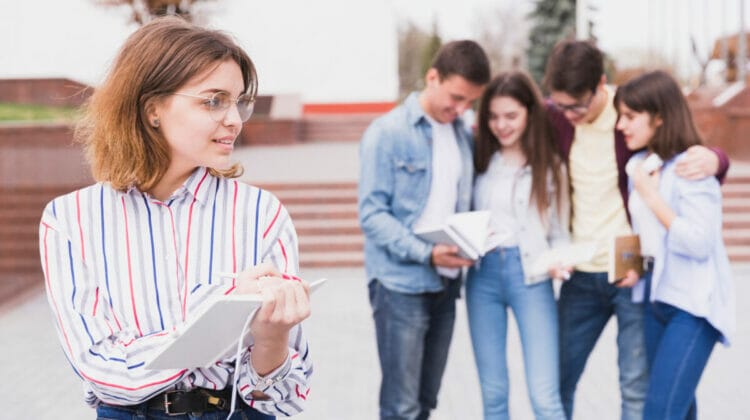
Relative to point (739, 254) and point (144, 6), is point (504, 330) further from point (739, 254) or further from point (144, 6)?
point (144, 6)

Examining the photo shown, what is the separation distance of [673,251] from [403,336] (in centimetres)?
111

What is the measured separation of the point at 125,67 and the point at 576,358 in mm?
2511

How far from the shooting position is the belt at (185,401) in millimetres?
1560

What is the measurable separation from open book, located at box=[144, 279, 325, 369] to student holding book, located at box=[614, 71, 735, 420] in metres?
1.98

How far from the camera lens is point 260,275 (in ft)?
4.68

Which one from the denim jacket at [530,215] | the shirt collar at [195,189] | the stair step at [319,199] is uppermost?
the shirt collar at [195,189]

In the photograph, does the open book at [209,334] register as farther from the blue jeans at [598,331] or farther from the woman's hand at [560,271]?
the blue jeans at [598,331]

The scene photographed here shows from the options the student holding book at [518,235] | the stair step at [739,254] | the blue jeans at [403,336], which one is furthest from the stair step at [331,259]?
the student holding book at [518,235]

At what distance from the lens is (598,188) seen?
10.7 feet

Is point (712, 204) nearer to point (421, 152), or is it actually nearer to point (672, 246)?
point (672, 246)

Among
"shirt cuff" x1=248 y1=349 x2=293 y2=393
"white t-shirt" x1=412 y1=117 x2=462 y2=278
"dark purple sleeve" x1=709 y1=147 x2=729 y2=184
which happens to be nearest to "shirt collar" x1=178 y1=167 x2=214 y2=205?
Result: "shirt cuff" x1=248 y1=349 x2=293 y2=393

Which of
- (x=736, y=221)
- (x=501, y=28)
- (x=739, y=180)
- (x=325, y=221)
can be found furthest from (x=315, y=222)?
(x=501, y=28)

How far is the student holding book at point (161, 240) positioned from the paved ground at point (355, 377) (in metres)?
3.08

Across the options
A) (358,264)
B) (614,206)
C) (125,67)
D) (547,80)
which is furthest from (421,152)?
(358,264)
